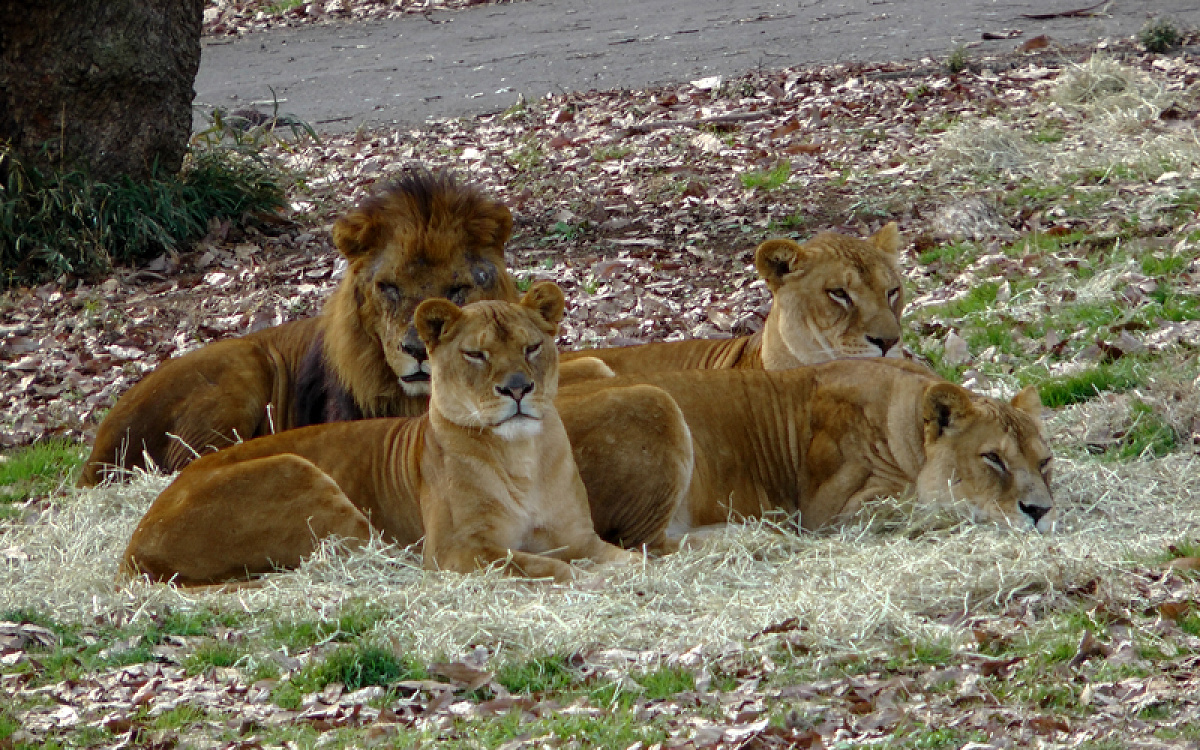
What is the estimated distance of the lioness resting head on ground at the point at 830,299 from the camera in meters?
7.91

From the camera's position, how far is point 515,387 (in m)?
6.26

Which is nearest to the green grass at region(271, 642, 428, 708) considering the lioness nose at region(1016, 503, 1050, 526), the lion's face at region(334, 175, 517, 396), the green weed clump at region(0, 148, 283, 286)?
the lion's face at region(334, 175, 517, 396)

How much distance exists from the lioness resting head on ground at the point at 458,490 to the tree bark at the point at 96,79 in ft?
20.7

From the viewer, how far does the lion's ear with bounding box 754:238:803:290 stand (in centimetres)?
804

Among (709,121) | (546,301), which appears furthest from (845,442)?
(709,121)

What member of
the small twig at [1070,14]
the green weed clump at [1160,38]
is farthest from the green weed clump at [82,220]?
the small twig at [1070,14]

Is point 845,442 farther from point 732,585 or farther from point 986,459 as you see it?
point 732,585

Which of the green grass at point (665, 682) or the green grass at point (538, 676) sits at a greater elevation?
the green grass at point (665, 682)

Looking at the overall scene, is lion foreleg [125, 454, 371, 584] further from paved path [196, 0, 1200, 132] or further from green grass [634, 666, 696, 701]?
paved path [196, 0, 1200, 132]

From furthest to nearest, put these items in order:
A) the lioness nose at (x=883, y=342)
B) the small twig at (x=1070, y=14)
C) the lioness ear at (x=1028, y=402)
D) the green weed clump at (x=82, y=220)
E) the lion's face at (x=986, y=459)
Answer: the small twig at (x=1070, y=14) < the green weed clump at (x=82, y=220) < the lioness nose at (x=883, y=342) < the lioness ear at (x=1028, y=402) < the lion's face at (x=986, y=459)

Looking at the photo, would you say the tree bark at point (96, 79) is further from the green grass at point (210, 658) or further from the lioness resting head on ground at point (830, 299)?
the green grass at point (210, 658)

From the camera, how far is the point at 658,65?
16.7 metres

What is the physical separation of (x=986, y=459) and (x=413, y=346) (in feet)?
8.67

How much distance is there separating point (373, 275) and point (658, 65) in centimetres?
959
